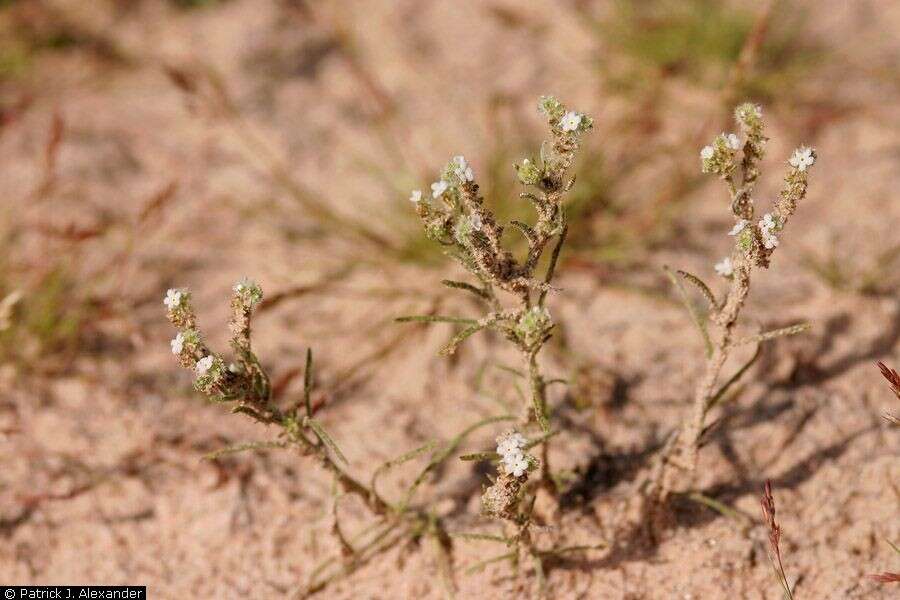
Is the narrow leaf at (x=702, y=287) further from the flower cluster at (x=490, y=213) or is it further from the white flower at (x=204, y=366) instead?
the white flower at (x=204, y=366)

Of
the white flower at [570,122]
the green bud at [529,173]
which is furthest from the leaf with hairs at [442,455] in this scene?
the white flower at [570,122]

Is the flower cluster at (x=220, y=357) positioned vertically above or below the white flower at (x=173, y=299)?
below

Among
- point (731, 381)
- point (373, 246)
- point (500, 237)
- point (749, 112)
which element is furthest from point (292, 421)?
point (373, 246)

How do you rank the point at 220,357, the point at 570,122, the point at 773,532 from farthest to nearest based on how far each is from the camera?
the point at 773,532
the point at 220,357
the point at 570,122

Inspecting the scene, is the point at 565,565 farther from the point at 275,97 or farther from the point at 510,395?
the point at 275,97

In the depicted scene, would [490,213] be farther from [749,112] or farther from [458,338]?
[749,112]

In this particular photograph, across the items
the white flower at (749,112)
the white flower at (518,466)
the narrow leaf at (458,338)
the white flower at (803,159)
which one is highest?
the white flower at (749,112)

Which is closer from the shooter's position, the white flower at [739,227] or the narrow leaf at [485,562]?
the white flower at [739,227]
